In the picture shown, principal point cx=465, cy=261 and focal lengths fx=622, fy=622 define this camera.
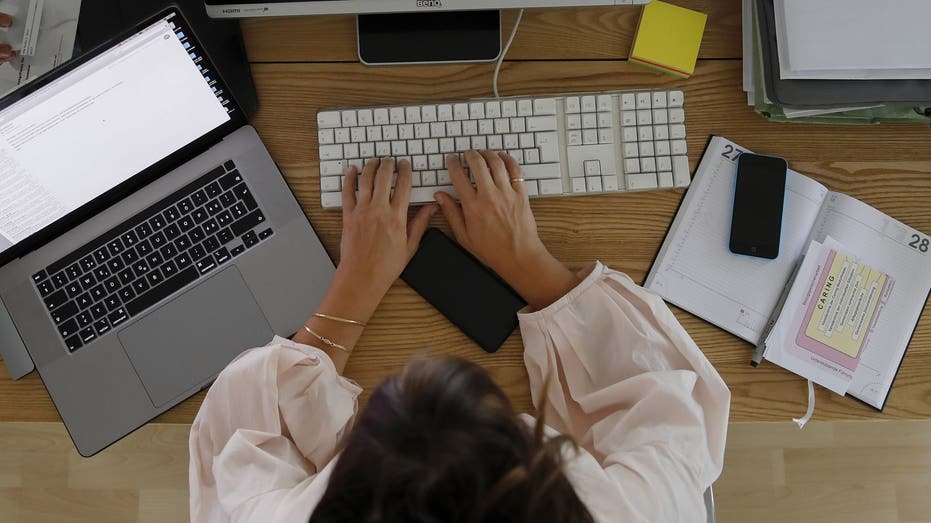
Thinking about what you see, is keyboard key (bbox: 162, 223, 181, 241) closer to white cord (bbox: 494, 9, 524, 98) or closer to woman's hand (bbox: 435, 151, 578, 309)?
woman's hand (bbox: 435, 151, 578, 309)

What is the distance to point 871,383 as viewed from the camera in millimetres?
712

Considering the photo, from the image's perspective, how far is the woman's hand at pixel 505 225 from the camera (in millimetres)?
716

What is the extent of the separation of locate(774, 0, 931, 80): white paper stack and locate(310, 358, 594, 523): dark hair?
526 mm

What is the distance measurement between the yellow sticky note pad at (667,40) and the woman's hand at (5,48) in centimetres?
73

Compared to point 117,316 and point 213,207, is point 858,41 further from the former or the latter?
point 117,316

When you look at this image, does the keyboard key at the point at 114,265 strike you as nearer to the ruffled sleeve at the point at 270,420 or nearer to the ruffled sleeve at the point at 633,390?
the ruffled sleeve at the point at 270,420

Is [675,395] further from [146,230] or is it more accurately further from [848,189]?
[146,230]

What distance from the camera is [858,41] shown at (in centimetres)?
70

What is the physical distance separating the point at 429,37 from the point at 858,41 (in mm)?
488

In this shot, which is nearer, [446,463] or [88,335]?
[446,463]

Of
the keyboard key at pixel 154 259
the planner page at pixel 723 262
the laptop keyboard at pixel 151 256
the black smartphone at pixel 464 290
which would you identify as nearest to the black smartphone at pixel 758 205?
the planner page at pixel 723 262

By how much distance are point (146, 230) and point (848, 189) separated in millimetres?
826

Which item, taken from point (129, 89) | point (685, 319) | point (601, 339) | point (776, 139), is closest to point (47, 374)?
point (129, 89)

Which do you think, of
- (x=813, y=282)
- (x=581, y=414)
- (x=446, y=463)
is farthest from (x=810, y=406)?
(x=446, y=463)
